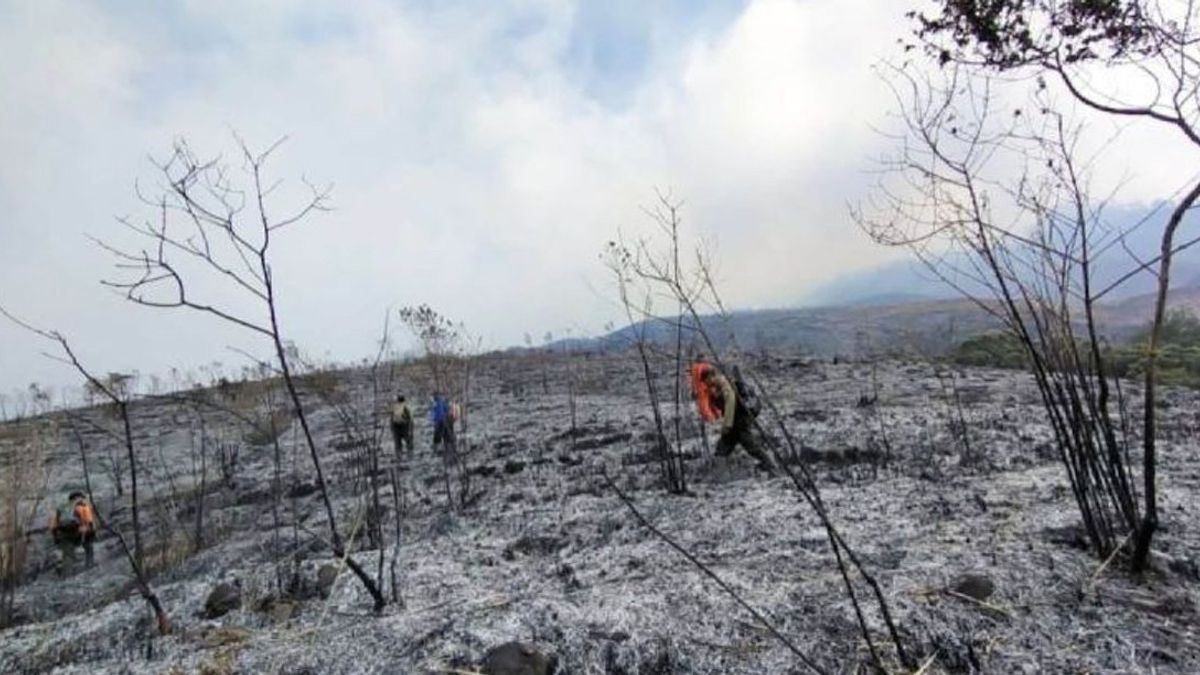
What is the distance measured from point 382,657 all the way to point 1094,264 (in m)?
4.18

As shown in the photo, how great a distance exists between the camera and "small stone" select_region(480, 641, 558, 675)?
11.9ft

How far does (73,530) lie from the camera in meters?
10.5

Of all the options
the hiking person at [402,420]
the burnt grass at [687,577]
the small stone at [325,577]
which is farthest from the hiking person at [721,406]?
the hiking person at [402,420]

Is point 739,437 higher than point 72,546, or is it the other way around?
point 739,437

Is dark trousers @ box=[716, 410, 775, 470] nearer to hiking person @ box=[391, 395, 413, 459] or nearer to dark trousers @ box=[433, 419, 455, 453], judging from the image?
dark trousers @ box=[433, 419, 455, 453]

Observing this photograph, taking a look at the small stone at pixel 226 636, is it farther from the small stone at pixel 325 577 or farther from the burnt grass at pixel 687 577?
the small stone at pixel 325 577

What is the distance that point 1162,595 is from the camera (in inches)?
146

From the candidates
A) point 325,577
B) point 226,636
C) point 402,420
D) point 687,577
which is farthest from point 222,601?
point 402,420

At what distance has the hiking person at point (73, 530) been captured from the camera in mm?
10359

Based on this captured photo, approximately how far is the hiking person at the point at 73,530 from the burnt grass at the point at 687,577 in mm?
354

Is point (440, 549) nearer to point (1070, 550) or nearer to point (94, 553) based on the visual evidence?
point (1070, 550)

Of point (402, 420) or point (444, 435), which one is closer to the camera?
point (444, 435)

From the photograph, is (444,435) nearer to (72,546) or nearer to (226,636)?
(72,546)

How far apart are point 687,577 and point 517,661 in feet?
4.39
